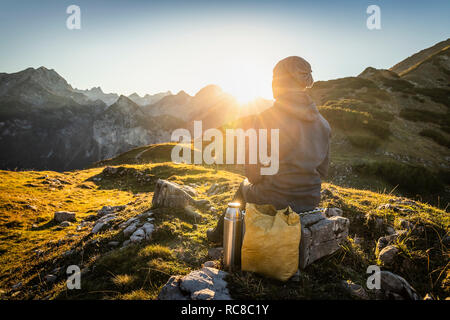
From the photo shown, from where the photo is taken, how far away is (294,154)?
3527 mm

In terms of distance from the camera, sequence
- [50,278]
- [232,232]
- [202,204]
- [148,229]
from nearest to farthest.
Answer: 1. [232,232]
2. [50,278]
3. [148,229]
4. [202,204]

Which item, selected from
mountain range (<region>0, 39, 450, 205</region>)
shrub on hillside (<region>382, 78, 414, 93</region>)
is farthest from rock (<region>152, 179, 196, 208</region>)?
shrub on hillside (<region>382, 78, 414, 93</region>)

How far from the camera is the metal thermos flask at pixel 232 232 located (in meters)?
3.29

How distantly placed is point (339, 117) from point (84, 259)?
87.2 feet

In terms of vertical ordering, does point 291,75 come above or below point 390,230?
above

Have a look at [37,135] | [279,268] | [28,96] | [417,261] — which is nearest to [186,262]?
[279,268]

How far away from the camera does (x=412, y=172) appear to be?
14031 millimetres

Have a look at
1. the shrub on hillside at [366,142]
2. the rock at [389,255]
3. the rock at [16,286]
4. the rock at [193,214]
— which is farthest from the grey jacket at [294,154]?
the shrub on hillside at [366,142]

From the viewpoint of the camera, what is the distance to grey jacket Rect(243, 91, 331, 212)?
136 inches

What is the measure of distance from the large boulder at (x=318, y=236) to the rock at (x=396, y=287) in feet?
2.76

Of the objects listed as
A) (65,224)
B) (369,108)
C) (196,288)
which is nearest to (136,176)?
(65,224)

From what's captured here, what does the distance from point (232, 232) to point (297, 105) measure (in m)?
2.37

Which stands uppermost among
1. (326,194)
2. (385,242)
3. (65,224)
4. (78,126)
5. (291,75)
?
(78,126)

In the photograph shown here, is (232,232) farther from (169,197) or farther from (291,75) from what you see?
(169,197)
